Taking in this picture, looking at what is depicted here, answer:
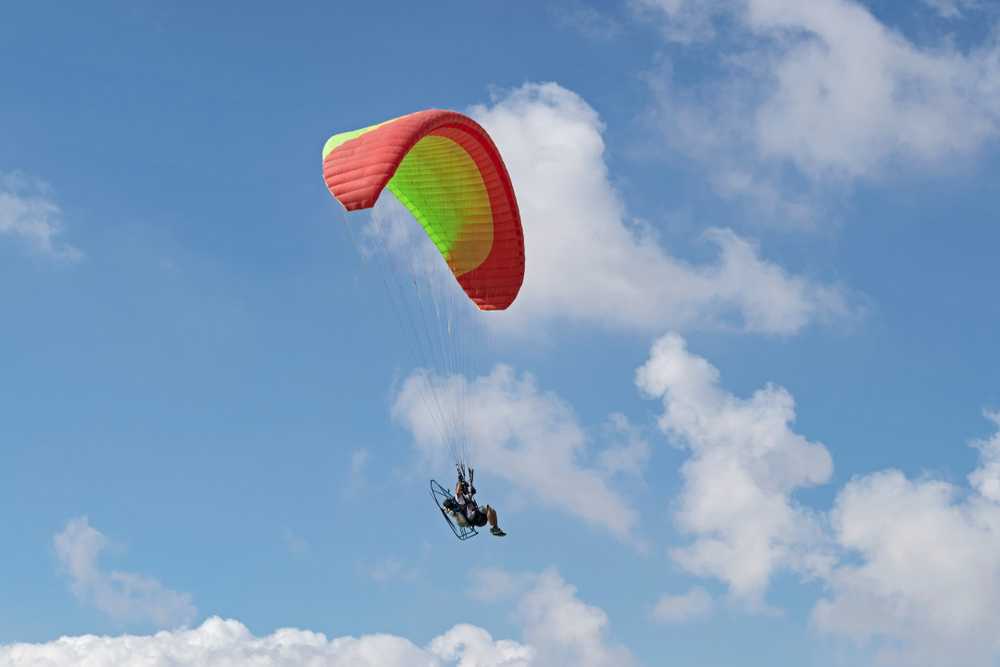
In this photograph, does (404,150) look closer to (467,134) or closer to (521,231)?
(467,134)

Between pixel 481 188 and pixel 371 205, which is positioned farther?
pixel 481 188

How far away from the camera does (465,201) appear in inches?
1597

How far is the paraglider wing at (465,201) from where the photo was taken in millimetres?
38344

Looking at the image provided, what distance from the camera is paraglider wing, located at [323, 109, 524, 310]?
3834cm

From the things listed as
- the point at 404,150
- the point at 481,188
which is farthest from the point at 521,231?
the point at 404,150

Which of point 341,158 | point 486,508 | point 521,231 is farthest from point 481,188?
point 486,508

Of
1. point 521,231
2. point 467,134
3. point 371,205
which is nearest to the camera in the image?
point 371,205

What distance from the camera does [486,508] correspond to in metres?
38.5

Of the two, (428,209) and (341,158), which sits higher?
(428,209)

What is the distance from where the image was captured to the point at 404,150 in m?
34.6

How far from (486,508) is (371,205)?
912 centimetres

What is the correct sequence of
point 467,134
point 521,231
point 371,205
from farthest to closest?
point 521,231
point 467,134
point 371,205

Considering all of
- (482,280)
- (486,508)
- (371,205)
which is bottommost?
(486,508)

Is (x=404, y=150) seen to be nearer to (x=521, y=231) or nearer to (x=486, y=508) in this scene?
(x=521, y=231)
